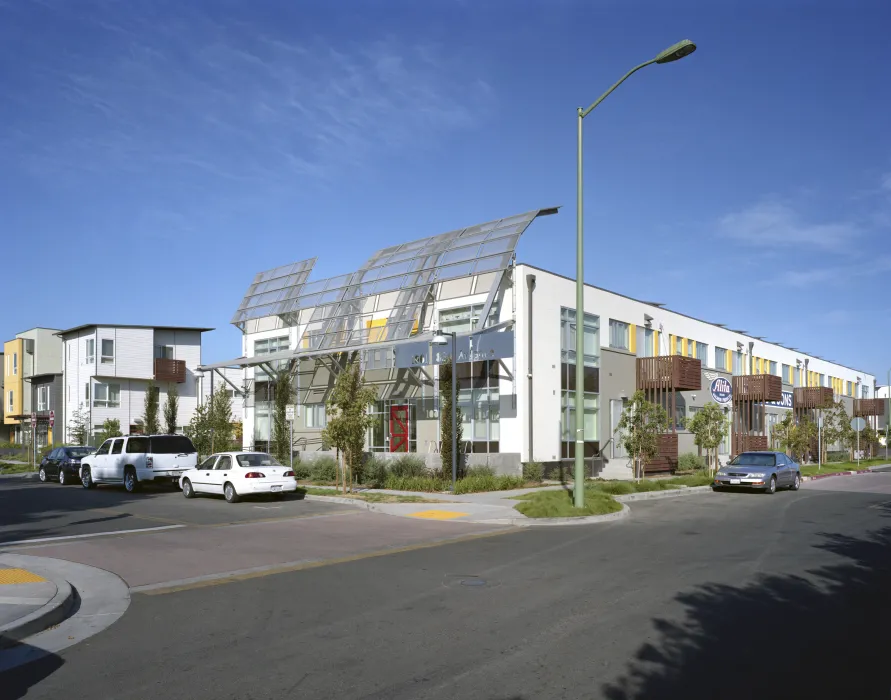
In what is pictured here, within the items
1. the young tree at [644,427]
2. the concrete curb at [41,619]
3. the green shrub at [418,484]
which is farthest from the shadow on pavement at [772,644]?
the young tree at [644,427]

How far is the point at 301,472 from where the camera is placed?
31.1 metres

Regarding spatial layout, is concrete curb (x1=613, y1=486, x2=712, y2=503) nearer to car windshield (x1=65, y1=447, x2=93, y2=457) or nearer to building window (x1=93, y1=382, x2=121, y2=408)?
car windshield (x1=65, y1=447, x2=93, y2=457)

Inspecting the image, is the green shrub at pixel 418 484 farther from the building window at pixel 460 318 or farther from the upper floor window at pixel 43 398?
the upper floor window at pixel 43 398

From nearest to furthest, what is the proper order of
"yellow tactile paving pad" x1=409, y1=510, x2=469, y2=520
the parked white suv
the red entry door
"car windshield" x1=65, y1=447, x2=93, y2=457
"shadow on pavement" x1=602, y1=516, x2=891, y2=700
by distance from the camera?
"shadow on pavement" x1=602, y1=516, x2=891, y2=700
"yellow tactile paving pad" x1=409, y1=510, x2=469, y2=520
the parked white suv
the red entry door
"car windshield" x1=65, y1=447, x2=93, y2=457

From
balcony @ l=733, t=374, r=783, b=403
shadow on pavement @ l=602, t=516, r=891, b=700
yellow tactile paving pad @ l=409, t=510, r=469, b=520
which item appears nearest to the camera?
shadow on pavement @ l=602, t=516, r=891, b=700

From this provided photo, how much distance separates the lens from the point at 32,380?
66.7 meters

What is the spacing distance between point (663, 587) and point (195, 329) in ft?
185

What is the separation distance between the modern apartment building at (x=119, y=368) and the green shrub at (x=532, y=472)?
3347 centimetres

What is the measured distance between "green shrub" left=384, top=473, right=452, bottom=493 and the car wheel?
8704mm

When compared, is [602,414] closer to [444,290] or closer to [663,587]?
[444,290]

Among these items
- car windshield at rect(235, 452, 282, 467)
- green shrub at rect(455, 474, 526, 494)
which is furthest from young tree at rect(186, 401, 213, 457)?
green shrub at rect(455, 474, 526, 494)

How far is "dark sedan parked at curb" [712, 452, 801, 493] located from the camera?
2623 cm

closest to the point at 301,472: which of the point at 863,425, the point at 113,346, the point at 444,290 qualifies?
the point at 444,290

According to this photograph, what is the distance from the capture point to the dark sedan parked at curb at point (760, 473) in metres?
26.2
